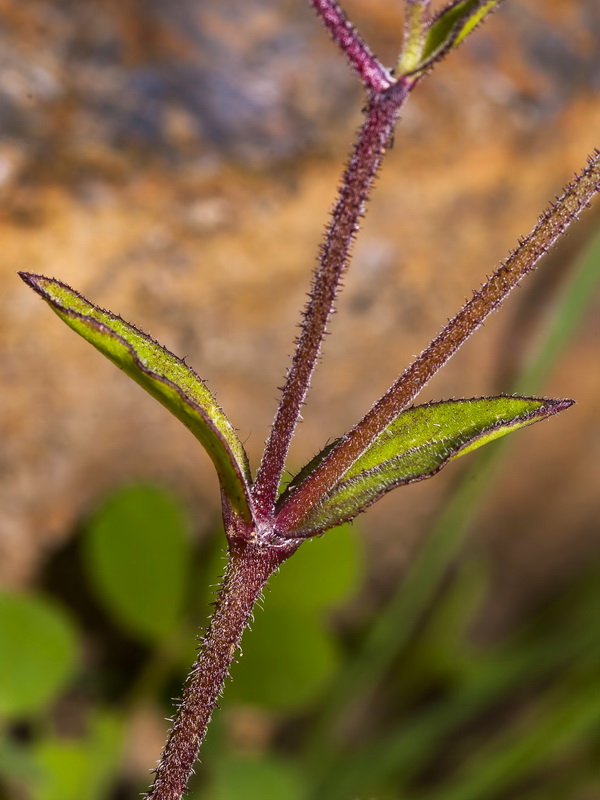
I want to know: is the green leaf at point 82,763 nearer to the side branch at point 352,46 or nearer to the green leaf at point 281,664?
the green leaf at point 281,664

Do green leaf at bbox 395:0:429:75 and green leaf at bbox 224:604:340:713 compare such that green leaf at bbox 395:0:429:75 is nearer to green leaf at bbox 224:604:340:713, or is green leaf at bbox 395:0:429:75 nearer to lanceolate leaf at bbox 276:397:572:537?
lanceolate leaf at bbox 276:397:572:537

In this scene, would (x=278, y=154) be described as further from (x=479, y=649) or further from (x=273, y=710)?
(x=479, y=649)

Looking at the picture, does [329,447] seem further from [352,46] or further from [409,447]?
[352,46]

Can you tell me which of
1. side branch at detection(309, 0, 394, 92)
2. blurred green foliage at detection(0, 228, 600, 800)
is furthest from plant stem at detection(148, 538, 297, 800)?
blurred green foliage at detection(0, 228, 600, 800)

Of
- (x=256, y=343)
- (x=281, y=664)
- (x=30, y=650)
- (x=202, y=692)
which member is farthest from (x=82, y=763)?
(x=202, y=692)

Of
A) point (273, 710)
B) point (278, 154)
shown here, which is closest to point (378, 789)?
point (273, 710)

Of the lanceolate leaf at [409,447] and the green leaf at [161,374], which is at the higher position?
the green leaf at [161,374]

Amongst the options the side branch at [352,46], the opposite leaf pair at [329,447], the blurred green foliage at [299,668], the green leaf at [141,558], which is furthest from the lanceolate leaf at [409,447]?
the green leaf at [141,558]
